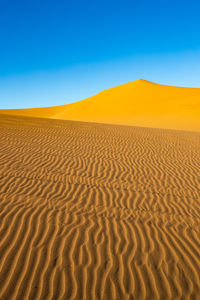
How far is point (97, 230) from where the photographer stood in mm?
4566

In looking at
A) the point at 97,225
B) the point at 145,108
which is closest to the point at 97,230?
the point at 97,225

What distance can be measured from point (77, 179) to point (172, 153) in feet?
21.1

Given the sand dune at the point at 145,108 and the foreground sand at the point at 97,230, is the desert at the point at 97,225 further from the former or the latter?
the sand dune at the point at 145,108

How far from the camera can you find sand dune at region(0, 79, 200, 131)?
38.0 meters

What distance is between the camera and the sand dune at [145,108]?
125 ft

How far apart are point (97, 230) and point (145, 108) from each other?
154 feet

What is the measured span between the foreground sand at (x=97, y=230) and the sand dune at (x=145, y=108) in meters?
27.3

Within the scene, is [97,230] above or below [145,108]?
below

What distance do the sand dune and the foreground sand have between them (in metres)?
Answer: 27.3

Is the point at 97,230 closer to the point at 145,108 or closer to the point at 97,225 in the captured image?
the point at 97,225

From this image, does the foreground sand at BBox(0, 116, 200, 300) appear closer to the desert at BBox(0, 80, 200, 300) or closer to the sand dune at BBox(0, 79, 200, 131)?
the desert at BBox(0, 80, 200, 300)

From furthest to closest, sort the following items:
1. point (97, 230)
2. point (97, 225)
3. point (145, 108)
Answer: point (145, 108)
point (97, 225)
point (97, 230)

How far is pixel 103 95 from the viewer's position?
67312 millimetres

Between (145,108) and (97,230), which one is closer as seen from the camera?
(97,230)
